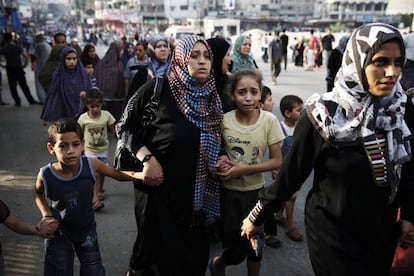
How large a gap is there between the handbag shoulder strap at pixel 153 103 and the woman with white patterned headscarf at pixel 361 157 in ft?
2.85

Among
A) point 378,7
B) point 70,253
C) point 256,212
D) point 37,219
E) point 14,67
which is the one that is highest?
point 378,7

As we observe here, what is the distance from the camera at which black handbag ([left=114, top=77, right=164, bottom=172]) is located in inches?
89.0

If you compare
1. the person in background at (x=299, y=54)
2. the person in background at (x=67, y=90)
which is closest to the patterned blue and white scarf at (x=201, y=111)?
the person in background at (x=67, y=90)

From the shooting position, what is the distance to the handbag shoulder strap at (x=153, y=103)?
2252mm

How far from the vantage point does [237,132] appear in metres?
2.39

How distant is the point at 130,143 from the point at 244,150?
0.68 meters

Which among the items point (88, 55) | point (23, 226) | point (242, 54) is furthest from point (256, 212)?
point (88, 55)

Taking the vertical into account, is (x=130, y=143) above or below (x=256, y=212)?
above

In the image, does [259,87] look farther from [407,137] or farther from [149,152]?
[407,137]

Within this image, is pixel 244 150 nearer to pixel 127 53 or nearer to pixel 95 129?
pixel 95 129

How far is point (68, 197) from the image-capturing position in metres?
2.23

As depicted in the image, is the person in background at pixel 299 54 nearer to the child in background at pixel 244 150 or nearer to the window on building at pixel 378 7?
the child in background at pixel 244 150

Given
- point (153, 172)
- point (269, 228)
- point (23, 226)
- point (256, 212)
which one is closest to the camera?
point (256, 212)

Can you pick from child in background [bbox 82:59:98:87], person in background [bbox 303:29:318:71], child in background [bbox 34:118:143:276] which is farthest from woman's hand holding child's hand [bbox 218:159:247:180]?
person in background [bbox 303:29:318:71]
